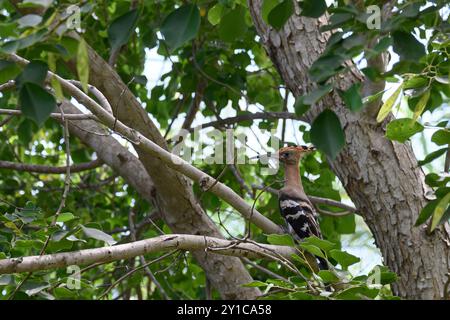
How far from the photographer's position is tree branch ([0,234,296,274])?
2.65 metres

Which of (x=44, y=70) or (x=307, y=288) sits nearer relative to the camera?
(x=44, y=70)

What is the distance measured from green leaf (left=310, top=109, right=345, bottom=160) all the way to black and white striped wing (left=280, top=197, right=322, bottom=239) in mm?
2866

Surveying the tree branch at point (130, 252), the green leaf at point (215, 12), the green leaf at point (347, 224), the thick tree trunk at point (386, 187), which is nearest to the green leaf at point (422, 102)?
the tree branch at point (130, 252)

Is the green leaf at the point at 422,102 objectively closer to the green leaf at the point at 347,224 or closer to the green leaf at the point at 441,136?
the green leaf at the point at 441,136

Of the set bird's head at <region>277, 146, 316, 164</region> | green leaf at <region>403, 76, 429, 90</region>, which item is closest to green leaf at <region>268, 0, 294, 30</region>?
green leaf at <region>403, 76, 429, 90</region>

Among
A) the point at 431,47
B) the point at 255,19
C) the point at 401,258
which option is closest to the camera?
the point at 431,47

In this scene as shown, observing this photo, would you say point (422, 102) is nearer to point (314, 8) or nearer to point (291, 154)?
point (314, 8)

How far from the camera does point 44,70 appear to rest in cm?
195

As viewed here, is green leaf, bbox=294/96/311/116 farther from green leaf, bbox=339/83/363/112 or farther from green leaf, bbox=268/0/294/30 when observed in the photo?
green leaf, bbox=268/0/294/30

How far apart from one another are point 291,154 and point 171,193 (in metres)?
1.38
